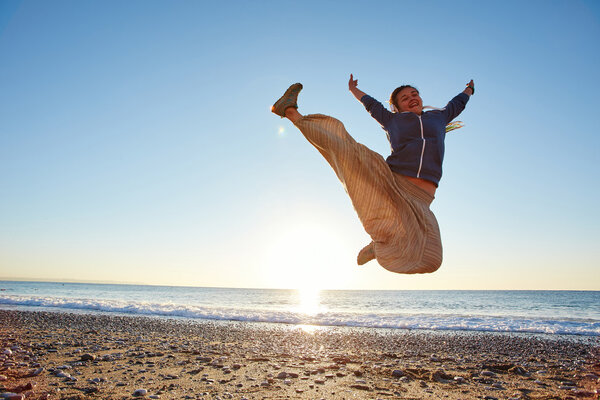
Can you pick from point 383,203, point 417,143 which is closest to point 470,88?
point 417,143

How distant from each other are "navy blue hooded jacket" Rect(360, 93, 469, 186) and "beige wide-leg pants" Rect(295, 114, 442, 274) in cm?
19

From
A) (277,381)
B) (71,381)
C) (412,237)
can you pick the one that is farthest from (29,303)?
(412,237)

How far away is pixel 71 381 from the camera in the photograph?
5.61 metres

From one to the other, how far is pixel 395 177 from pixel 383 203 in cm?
30

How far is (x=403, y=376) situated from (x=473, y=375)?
Result: 1.56 m

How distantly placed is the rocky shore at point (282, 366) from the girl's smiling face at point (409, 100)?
424 cm

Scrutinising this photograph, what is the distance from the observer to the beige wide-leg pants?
289 cm

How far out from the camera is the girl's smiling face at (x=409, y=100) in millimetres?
3383

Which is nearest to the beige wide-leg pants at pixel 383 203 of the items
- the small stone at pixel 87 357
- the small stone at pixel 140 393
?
the small stone at pixel 140 393

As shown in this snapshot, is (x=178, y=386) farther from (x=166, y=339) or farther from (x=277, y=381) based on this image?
(x=166, y=339)

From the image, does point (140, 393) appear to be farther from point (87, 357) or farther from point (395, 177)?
point (395, 177)

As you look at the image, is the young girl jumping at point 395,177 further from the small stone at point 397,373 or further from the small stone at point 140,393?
the small stone at point 397,373

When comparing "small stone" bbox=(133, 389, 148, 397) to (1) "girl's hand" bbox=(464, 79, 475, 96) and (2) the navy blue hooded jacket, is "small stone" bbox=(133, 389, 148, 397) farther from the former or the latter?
(1) "girl's hand" bbox=(464, 79, 475, 96)

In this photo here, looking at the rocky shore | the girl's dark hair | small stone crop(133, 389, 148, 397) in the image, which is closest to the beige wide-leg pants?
the girl's dark hair
